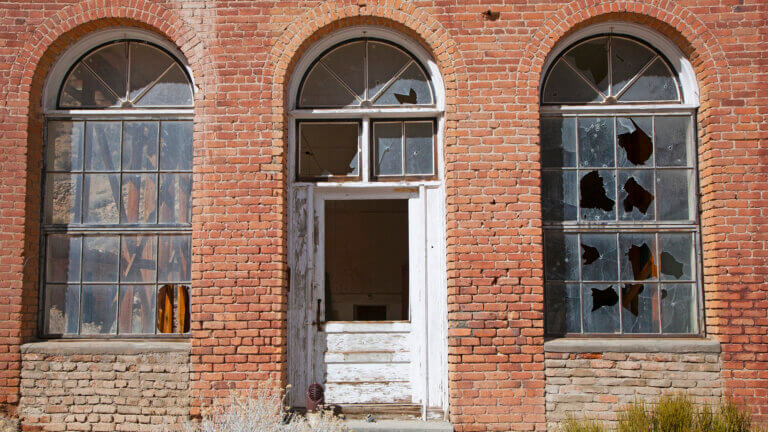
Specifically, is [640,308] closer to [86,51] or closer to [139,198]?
[139,198]

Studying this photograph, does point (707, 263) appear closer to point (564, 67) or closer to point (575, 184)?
point (575, 184)

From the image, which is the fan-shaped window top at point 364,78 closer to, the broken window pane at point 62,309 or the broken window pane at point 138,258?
the broken window pane at point 138,258

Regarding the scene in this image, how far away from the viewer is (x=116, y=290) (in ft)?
20.0

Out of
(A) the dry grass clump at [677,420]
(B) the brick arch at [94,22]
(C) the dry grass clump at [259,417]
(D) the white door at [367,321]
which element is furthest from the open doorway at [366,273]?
(A) the dry grass clump at [677,420]

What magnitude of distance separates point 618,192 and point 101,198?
5265 mm

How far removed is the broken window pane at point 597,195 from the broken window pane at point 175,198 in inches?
157

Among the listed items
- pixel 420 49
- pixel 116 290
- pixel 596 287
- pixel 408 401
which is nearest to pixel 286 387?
pixel 408 401

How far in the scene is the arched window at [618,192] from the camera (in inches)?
235

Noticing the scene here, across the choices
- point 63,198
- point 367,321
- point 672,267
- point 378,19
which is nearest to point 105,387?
point 63,198

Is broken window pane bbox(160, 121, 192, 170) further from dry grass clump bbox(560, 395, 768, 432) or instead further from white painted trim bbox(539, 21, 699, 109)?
dry grass clump bbox(560, 395, 768, 432)

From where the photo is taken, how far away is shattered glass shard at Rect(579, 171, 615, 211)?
607 cm

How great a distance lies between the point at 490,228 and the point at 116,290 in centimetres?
378

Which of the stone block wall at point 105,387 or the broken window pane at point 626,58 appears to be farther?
the broken window pane at point 626,58

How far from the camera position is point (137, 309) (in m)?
6.05
